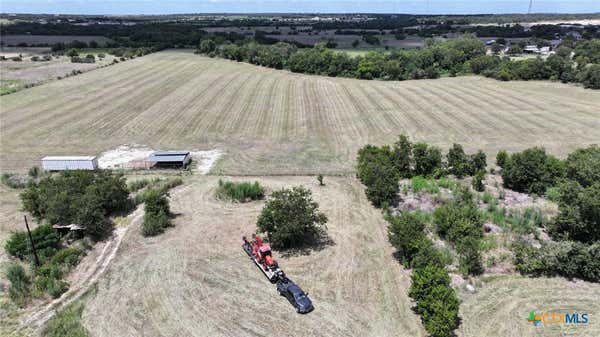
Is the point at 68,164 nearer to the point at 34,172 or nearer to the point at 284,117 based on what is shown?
the point at 34,172

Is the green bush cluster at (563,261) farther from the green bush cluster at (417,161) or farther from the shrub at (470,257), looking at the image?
the green bush cluster at (417,161)

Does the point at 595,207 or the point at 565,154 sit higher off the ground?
the point at 595,207

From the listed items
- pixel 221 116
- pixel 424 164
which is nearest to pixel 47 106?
pixel 221 116

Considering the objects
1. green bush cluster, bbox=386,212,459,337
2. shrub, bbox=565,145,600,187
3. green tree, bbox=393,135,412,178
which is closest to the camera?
green bush cluster, bbox=386,212,459,337

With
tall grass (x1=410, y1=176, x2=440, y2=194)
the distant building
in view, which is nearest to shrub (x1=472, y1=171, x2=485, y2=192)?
tall grass (x1=410, y1=176, x2=440, y2=194)

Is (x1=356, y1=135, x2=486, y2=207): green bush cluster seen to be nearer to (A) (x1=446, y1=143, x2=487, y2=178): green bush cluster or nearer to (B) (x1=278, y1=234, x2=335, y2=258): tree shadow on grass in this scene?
(A) (x1=446, y1=143, x2=487, y2=178): green bush cluster

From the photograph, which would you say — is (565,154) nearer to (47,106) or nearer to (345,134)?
(345,134)
